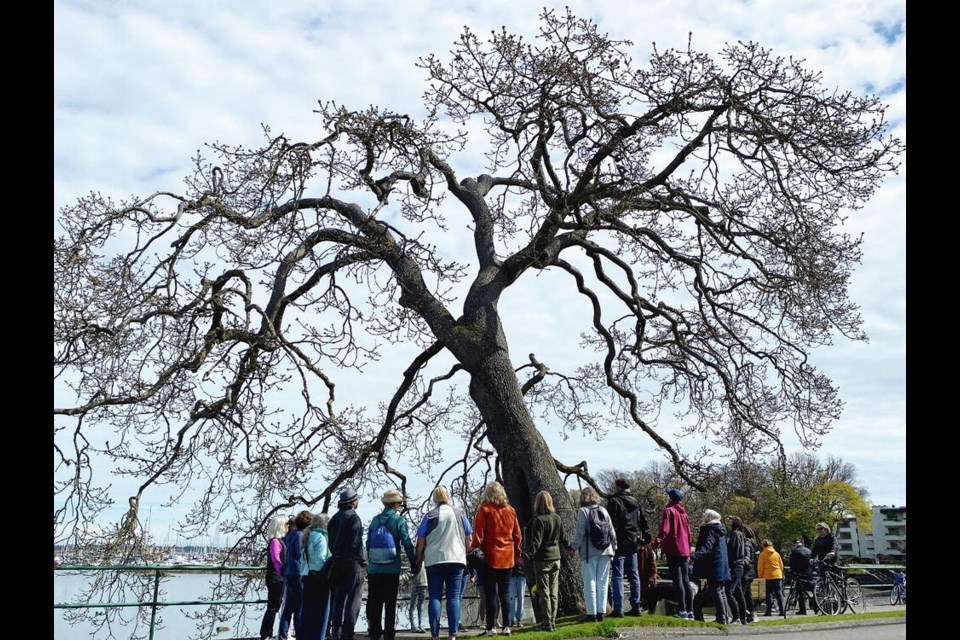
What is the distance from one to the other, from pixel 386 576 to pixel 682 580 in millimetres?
4277

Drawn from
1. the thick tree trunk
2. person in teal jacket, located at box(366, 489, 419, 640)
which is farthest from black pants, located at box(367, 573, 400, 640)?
the thick tree trunk

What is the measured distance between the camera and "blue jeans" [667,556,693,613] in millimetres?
11430

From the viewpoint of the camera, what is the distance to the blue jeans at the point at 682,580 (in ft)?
37.5

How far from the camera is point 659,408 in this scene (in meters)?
16.1

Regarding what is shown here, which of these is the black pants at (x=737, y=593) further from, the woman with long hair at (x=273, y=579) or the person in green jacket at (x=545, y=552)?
the woman with long hair at (x=273, y=579)

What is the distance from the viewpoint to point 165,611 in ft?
37.6

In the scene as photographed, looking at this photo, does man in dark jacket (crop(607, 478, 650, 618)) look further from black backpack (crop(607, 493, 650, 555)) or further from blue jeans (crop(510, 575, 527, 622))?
blue jeans (crop(510, 575, 527, 622))

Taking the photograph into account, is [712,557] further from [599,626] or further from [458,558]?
[458,558]

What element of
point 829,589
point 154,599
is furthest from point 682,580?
point 154,599
